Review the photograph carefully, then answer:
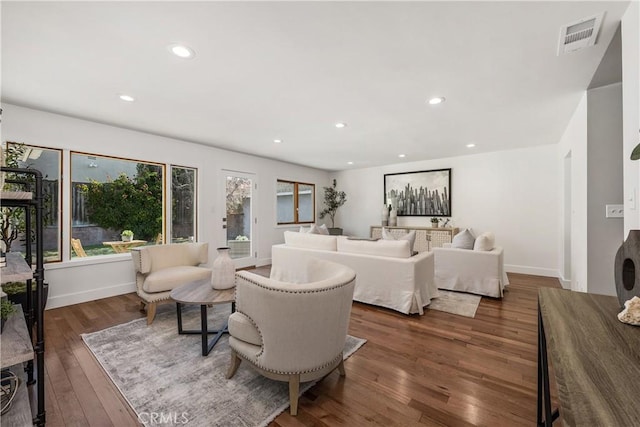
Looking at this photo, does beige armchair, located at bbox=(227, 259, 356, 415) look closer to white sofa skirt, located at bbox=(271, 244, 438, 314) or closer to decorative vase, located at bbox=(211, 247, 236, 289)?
decorative vase, located at bbox=(211, 247, 236, 289)

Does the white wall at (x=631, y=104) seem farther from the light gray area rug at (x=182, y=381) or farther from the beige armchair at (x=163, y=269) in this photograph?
the beige armchair at (x=163, y=269)

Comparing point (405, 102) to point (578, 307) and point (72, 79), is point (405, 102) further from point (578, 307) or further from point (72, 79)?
point (72, 79)

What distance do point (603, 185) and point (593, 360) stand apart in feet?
8.49

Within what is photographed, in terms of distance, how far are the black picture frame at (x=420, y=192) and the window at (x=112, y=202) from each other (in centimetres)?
493

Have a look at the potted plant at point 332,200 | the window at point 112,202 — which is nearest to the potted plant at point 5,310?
the window at point 112,202

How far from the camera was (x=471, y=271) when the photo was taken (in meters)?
3.71

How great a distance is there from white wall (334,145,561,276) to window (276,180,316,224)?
2.70 meters

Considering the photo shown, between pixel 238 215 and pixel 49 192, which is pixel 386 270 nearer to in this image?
pixel 238 215

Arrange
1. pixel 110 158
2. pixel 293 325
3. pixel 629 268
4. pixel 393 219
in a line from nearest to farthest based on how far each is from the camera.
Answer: pixel 629 268, pixel 293 325, pixel 110 158, pixel 393 219

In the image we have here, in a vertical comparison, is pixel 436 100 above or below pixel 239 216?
above

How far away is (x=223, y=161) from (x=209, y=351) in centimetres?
363

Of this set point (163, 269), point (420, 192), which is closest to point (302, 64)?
point (163, 269)

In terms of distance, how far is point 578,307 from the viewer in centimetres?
117

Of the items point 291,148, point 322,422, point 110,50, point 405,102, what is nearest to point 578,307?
point 322,422
